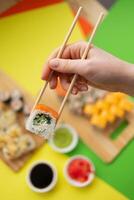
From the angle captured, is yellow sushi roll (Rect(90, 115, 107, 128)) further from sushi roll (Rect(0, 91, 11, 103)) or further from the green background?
sushi roll (Rect(0, 91, 11, 103))

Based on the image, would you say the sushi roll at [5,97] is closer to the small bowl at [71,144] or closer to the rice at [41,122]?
the small bowl at [71,144]

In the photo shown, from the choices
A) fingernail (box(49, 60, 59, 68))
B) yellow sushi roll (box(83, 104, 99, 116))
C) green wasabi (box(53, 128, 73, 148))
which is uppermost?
fingernail (box(49, 60, 59, 68))

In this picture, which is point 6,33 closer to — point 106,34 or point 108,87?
point 106,34

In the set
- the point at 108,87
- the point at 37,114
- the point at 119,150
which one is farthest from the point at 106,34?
the point at 37,114

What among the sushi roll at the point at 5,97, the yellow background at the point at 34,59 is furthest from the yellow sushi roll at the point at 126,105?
the sushi roll at the point at 5,97

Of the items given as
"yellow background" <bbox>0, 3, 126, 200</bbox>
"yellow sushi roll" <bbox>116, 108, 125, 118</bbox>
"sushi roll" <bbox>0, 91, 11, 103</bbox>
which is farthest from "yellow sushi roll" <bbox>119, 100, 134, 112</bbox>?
"sushi roll" <bbox>0, 91, 11, 103</bbox>

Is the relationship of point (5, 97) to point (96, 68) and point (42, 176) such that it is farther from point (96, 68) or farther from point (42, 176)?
point (96, 68)
